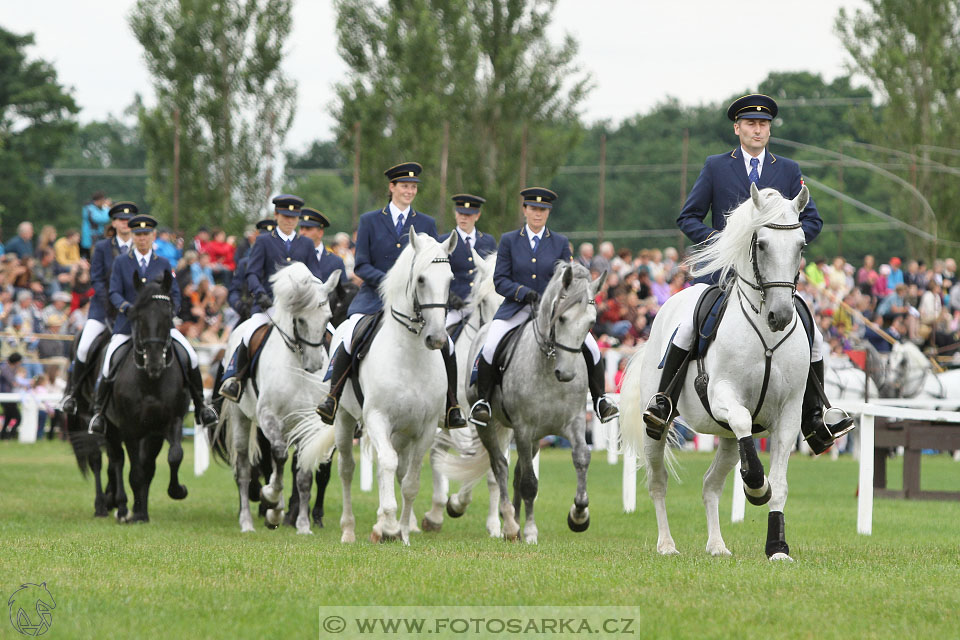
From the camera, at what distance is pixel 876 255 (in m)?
70.9

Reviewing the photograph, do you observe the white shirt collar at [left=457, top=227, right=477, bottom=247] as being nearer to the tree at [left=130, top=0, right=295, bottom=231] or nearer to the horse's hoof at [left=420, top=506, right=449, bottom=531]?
the horse's hoof at [left=420, top=506, right=449, bottom=531]

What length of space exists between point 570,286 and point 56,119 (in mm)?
50988

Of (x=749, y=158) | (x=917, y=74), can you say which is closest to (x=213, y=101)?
(x=917, y=74)

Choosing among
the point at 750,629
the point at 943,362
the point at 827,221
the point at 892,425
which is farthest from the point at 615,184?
the point at 750,629

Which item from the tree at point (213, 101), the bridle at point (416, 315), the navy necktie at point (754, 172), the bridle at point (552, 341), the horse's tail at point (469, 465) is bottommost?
the horse's tail at point (469, 465)

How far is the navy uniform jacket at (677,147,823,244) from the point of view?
34.1ft

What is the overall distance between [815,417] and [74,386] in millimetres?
8749

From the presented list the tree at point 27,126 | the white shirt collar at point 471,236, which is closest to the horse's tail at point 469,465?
the white shirt collar at point 471,236

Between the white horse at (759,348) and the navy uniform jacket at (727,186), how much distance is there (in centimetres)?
61

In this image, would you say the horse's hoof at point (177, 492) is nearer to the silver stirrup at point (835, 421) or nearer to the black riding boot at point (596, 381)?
the black riding boot at point (596, 381)

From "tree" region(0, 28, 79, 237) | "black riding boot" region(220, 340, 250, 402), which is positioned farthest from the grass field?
"tree" region(0, 28, 79, 237)

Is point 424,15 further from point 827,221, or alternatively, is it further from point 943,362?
point 827,221

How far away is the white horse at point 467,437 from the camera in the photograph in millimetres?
13555

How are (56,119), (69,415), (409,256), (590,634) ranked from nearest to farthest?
(590,634), (409,256), (69,415), (56,119)
